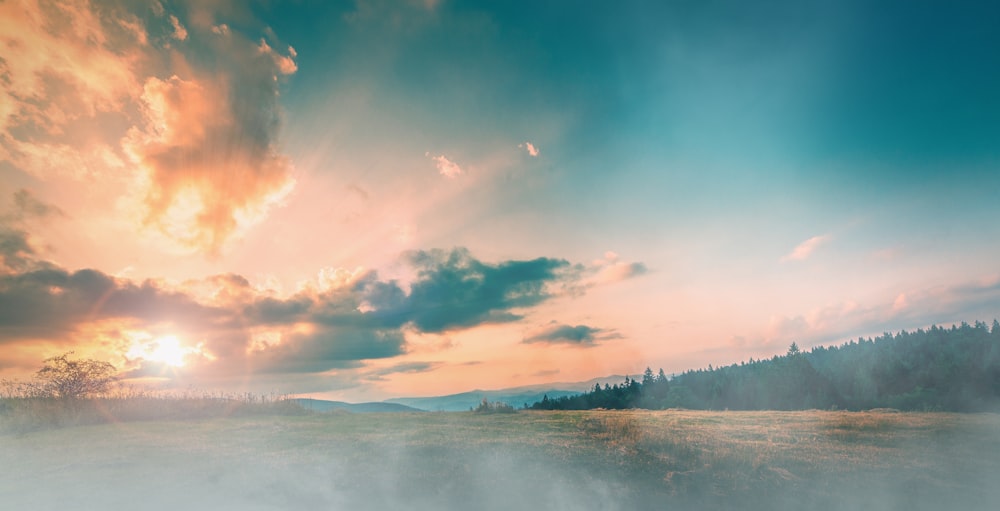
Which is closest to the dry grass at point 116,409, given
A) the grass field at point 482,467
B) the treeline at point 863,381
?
the grass field at point 482,467

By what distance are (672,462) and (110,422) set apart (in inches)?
1042

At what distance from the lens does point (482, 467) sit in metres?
A: 19.6

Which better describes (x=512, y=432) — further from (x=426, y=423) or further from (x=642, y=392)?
(x=642, y=392)

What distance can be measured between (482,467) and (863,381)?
119376 millimetres

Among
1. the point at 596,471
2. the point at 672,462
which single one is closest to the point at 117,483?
the point at 596,471

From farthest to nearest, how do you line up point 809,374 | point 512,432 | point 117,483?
point 809,374 → point 512,432 → point 117,483

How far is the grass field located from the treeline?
68208mm

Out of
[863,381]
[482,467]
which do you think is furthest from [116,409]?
[863,381]

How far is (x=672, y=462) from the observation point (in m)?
20.7

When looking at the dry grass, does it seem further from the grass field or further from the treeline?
the treeline

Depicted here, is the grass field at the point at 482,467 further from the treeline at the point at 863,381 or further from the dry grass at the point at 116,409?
the treeline at the point at 863,381

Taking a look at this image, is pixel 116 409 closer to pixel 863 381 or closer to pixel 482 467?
pixel 482 467

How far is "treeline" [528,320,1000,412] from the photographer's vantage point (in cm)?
9338

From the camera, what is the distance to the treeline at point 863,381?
9338 cm
